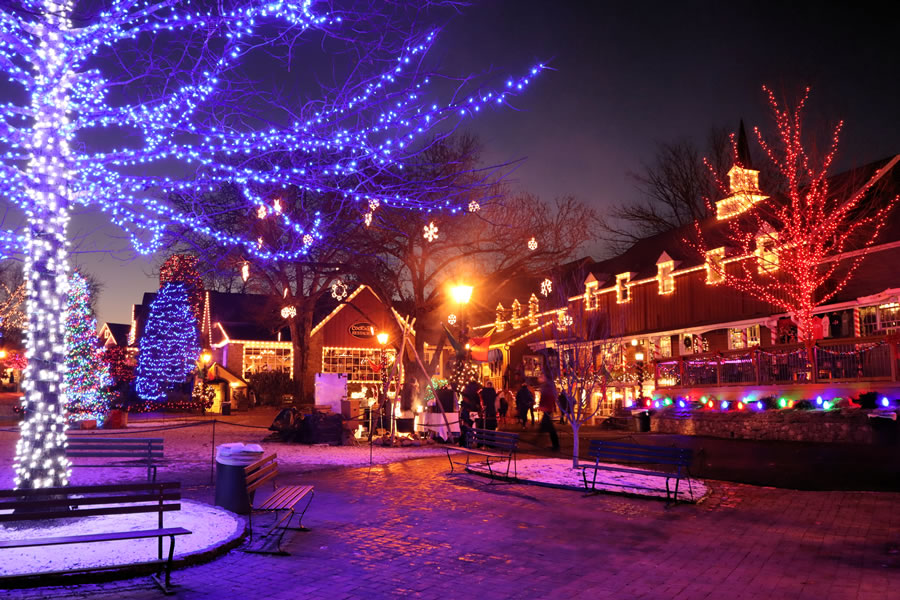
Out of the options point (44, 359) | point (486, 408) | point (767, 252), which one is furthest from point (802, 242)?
point (44, 359)

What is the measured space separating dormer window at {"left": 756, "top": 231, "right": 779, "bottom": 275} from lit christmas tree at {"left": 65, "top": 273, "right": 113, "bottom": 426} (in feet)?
80.3

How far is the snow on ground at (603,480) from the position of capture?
1094 centimetres

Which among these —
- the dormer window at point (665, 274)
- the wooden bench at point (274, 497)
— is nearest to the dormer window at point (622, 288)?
the dormer window at point (665, 274)

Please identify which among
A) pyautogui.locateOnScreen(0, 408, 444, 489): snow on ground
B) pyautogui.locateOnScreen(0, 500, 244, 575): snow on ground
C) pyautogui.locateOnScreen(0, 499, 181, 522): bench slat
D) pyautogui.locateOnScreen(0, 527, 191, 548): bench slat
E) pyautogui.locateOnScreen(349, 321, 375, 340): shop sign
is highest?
pyautogui.locateOnScreen(349, 321, 375, 340): shop sign

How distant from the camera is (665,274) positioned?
3111 centimetres

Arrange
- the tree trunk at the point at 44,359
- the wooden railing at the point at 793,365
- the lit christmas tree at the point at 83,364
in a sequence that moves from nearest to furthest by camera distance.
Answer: the tree trunk at the point at 44,359 < the wooden railing at the point at 793,365 < the lit christmas tree at the point at 83,364

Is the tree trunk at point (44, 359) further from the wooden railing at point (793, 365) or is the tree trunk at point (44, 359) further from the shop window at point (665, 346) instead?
the shop window at point (665, 346)

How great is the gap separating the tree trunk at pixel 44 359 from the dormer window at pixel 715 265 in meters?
24.3

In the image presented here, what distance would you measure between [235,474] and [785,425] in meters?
15.6

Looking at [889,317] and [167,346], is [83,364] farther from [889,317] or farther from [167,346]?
[889,317]

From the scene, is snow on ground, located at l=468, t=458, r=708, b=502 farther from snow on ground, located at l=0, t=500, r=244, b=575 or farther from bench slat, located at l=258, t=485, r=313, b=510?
snow on ground, located at l=0, t=500, r=244, b=575

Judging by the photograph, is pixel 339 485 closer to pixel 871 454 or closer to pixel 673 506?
pixel 673 506

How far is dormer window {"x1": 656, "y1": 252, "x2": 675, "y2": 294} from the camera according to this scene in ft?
101

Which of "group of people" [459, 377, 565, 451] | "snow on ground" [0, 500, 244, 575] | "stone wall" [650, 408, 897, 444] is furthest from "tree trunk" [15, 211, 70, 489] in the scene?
"stone wall" [650, 408, 897, 444]
